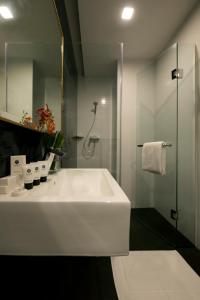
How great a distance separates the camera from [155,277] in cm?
118

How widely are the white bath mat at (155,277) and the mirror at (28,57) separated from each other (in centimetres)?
128

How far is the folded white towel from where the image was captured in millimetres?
1754

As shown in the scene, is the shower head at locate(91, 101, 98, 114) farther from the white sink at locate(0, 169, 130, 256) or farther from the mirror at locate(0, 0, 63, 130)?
the white sink at locate(0, 169, 130, 256)

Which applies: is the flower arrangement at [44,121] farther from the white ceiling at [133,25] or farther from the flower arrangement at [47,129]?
the white ceiling at [133,25]

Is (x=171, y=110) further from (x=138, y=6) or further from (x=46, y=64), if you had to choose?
(x=46, y=64)

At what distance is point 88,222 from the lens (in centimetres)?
47

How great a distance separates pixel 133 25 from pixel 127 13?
7.4 inches

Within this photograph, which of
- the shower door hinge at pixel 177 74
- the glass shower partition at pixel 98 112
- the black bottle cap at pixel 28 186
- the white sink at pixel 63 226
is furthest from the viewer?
the glass shower partition at pixel 98 112

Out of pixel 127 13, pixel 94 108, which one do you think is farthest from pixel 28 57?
pixel 94 108

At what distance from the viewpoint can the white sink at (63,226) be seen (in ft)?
1.52

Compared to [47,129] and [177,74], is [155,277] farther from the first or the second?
[177,74]

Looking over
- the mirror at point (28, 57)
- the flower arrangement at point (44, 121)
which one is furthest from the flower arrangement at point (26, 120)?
the flower arrangement at point (44, 121)

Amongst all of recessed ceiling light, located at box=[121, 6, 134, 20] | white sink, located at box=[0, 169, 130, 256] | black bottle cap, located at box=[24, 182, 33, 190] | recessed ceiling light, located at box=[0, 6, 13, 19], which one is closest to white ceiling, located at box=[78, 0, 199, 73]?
recessed ceiling light, located at box=[121, 6, 134, 20]

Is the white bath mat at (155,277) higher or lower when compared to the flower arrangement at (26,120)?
lower
